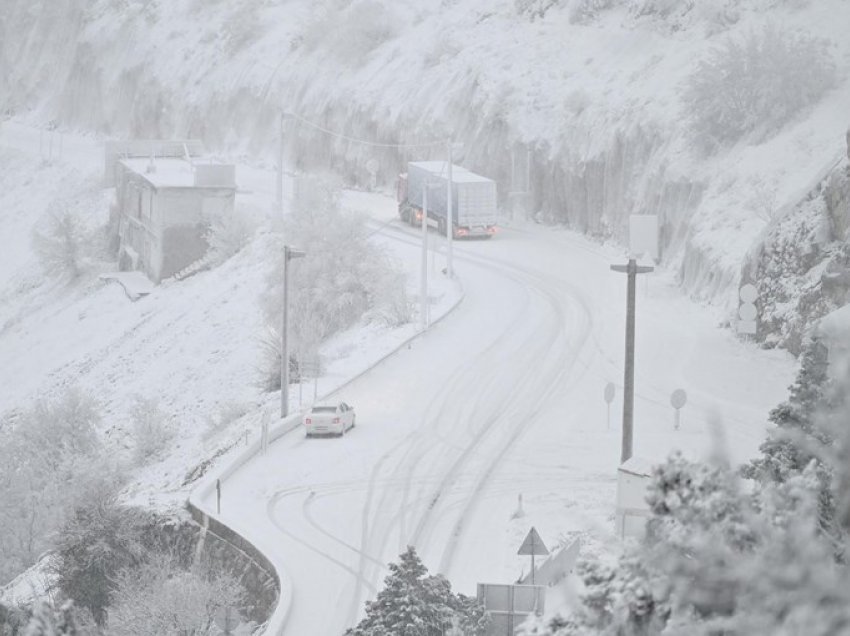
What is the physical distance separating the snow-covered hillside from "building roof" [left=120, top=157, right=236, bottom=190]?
763cm

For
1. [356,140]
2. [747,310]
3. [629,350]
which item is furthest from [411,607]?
[356,140]

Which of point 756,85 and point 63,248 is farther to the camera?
point 63,248

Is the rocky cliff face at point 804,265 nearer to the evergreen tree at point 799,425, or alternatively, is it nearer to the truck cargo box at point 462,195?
the evergreen tree at point 799,425

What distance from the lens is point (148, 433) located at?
1786 inches

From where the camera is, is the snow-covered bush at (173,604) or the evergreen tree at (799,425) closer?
the evergreen tree at (799,425)

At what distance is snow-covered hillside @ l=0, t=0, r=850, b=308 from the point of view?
51.1m

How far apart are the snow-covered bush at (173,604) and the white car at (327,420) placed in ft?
28.7

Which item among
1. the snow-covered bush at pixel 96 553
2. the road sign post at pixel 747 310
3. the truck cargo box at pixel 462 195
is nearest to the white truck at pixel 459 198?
the truck cargo box at pixel 462 195

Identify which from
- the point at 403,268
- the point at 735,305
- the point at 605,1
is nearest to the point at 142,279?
the point at 403,268

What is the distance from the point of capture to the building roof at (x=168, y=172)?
72.6 meters

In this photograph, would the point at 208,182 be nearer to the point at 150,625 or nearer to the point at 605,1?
the point at 605,1

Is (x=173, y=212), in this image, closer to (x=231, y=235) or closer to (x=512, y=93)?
(x=231, y=235)

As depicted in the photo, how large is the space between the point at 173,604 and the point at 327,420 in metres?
10.7

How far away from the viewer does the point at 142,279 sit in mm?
74562
